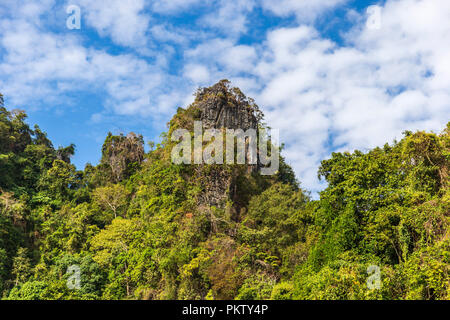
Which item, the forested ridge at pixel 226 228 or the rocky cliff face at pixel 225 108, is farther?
the rocky cliff face at pixel 225 108

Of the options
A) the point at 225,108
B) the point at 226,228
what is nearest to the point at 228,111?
the point at 225,108

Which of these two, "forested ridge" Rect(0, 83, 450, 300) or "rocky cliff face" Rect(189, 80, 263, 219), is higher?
"rocky cliff face" Rect(189, 80, 263, 219)

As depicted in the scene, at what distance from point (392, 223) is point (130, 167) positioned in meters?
19.8

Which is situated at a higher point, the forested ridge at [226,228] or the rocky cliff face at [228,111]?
the rocky cliff face at [228,111]

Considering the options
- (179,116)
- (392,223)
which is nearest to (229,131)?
(179,116)

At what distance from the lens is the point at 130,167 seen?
29125 millimetres

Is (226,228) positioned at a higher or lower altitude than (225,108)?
lower

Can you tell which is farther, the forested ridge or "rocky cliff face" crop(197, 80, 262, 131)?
"rocky cliff face" crop(197, 80, 262, 131)

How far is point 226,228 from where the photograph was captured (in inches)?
741

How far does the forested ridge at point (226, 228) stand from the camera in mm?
13453

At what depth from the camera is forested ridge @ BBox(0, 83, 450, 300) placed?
44.1 feet

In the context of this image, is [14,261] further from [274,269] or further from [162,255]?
[274,269]

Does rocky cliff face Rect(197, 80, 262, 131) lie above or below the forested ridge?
above

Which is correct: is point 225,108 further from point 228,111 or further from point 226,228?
point 226,228
